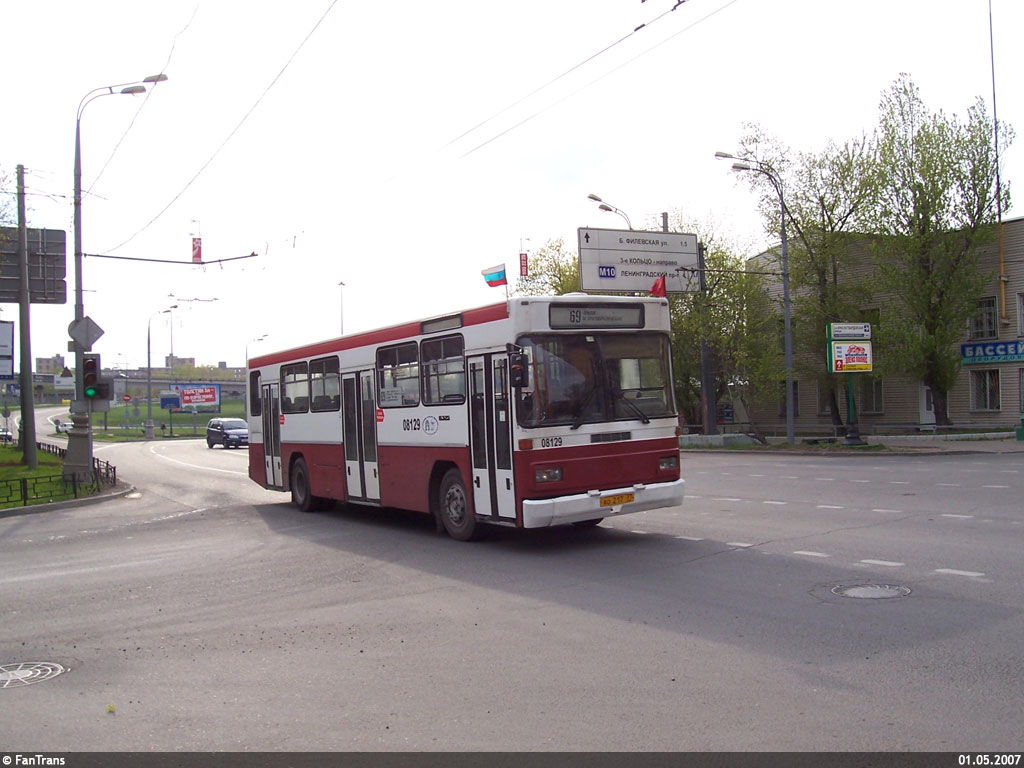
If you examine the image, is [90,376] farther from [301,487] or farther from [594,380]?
[594,380]

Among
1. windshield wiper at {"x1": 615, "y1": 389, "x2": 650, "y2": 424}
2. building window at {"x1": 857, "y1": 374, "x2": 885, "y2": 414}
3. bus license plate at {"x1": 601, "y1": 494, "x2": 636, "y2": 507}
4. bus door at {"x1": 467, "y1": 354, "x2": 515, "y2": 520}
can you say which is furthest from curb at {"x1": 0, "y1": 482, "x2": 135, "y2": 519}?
building window at {"x1": 857, "y1": 374, "x2": 885, "y2": 414}

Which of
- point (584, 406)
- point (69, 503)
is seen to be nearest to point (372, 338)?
point (584, 406)

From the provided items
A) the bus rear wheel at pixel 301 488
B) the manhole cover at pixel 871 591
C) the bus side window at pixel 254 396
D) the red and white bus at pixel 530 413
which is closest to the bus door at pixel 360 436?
the red and white bus at pixel 530 413

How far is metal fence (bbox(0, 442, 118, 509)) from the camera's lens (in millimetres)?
19484

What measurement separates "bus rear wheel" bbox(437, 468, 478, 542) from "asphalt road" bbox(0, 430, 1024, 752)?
27 centimetres

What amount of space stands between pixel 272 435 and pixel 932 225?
29.4 metres

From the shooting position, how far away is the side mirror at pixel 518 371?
1041cm

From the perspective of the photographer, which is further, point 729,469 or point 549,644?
point 729,469

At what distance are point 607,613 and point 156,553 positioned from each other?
7343mm

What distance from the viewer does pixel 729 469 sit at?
976 inches

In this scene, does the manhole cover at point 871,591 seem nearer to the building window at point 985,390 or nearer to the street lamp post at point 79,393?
the street lamp post at point 79,393

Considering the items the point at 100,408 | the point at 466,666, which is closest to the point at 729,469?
the point at 100,408

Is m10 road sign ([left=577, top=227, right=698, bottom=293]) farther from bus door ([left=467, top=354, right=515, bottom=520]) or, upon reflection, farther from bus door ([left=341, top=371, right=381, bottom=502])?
bus door ([left=467, top=354, right=515, bottom=520])
